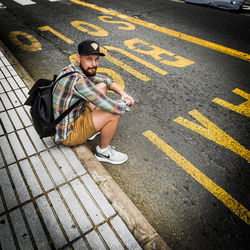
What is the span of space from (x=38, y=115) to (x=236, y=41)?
668cm

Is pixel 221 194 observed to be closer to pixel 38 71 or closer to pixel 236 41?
pixel 38 71

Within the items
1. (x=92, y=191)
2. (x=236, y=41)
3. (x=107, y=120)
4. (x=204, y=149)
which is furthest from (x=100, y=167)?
(x=236, y=41)

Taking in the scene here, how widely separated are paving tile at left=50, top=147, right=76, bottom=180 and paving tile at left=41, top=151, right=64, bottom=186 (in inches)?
2.2

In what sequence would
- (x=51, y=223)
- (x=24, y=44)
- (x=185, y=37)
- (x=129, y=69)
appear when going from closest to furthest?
1. (x=51, y=223)
2. (x=129, y=69)
3. (x=24, y=44)
4. (x=185, y=37)

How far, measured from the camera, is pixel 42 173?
2158 mm

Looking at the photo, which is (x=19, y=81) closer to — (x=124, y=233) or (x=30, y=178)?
(x=30, y=178)

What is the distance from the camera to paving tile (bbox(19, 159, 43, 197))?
6.55 ft

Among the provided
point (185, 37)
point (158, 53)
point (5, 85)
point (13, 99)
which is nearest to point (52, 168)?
point (13, 99)

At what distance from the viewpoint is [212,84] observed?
13.6 ft

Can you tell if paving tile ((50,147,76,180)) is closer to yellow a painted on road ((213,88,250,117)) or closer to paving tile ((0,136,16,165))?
paving tile ((0,136,16,165))

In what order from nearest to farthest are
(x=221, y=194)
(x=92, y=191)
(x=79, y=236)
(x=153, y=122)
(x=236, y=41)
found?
(x=79, y=236)
(x=92, y=191)
(x=221, y=194)
(x=153, y=122)
(x=236, y=41)

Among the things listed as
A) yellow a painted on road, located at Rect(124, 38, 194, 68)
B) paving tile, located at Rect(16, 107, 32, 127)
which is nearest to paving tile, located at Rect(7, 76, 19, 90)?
paving tile, located at Rect(16, 107, 32, 127)

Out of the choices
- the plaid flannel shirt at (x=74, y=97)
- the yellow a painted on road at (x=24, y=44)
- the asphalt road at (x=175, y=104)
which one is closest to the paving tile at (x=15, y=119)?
the plaid flannel shirt at (x=74, y=97)

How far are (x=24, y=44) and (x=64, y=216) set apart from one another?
529 cm
